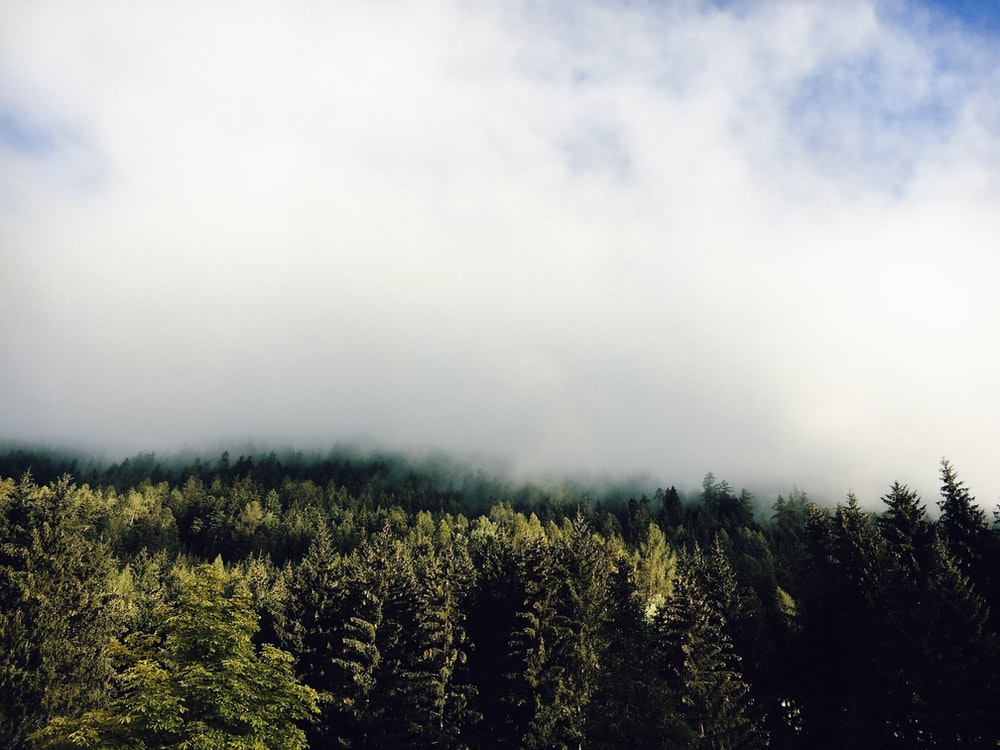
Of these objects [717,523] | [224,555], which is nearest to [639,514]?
[717,523]

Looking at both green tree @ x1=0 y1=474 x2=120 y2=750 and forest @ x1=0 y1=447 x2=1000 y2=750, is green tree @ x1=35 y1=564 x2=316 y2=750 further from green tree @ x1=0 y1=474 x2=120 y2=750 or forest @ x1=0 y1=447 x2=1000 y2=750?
green tree @ x1=0 y1=474 x2=120 y2=750

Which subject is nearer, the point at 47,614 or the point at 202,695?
the point at 202,695

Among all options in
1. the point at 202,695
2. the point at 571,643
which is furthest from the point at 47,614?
the point at 571,643

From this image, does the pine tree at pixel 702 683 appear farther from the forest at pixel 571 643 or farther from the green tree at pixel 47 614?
the green tree at pixel 47 614

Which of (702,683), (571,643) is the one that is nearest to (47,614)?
(571,643)

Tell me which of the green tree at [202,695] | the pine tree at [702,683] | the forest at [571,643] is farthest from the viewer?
the pine tree at [702,683]

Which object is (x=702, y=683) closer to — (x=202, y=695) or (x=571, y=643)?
(x=571, y=643)

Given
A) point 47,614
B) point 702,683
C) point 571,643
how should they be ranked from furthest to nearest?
1. point 571,643
2. point 702,683
3. point 47,614

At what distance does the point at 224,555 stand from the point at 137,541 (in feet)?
74.8

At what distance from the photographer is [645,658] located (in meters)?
44.0

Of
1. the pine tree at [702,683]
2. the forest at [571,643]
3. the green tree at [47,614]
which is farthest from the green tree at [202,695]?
the pine tree at [702,683]

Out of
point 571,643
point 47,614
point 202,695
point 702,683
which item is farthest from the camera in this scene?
point 571,643

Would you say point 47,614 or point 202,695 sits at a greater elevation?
point 47,614

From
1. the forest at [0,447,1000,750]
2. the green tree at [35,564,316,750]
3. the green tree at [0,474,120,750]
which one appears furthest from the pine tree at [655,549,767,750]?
the green tree at [0,474,120,750]
